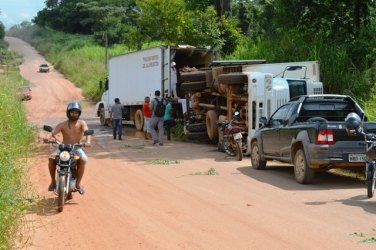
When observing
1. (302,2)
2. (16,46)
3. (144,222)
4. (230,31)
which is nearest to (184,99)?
(302,2)

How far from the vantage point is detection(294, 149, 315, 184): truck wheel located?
11500mm

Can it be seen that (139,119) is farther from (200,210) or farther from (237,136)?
(200,210)

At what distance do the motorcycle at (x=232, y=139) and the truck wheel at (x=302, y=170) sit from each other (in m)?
4.31

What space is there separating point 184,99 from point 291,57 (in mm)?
4781

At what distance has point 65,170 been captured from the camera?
30.4 feet

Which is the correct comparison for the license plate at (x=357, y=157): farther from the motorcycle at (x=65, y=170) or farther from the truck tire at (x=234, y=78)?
the truck tire at (x=234, y=78)

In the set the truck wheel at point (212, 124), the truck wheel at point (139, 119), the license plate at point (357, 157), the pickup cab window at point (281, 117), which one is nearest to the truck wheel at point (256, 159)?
the pickup cab window at point (281, 117)

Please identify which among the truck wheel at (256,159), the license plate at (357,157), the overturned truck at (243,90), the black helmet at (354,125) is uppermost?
the overturned truck at (243,90)

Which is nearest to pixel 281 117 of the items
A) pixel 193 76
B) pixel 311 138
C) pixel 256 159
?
pixel 256 159

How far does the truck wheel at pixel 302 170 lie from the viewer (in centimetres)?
1150

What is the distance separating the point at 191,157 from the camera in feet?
55.8

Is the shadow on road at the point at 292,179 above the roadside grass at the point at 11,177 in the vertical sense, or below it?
below

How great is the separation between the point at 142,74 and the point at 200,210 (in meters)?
18.7

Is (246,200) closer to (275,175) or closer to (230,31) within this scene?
(275,175)
